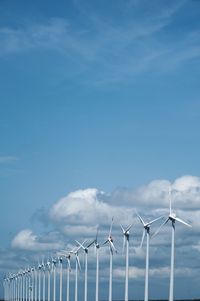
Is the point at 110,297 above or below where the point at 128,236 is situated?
A: below

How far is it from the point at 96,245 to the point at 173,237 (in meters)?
49.8

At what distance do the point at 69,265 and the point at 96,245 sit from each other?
37.1 m

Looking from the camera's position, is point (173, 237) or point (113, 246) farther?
point (113, 246)

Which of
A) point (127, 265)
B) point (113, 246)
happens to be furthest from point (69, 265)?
point (127, 265)

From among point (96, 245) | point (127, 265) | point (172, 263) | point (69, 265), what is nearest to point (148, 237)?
point (127, 265)

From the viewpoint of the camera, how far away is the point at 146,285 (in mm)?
121688

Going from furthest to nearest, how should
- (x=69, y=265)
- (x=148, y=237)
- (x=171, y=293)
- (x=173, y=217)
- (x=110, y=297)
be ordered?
1. (x=69, y=265)
2. (x=110, y=297)
3. (x=148, y=237)
4. (x=173, y=217)
5. (x=171, y=293)

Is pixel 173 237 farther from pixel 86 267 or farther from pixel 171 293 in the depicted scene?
pixel 86 267

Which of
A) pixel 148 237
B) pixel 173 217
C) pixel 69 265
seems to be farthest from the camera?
pixel 69 265

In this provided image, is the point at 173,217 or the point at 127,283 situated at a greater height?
the point at 173,217

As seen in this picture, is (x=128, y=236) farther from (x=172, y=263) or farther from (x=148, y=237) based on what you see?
(x=172, y=263)

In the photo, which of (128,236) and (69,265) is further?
(69,265)

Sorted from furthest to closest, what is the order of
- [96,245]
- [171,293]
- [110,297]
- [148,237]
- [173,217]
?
[96,245], [110,297], [148,237], [173,217], [171,293]

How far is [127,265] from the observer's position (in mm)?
133875
